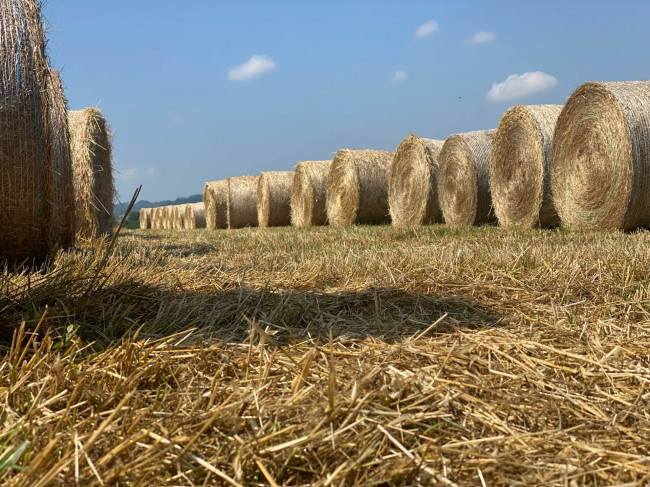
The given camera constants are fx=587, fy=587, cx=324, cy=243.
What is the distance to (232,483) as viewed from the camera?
1257 millimetres

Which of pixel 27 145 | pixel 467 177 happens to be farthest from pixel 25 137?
pixel 467 177

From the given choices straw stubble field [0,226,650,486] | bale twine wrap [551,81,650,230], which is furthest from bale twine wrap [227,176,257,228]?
straw stubble field [0,226,650,486]

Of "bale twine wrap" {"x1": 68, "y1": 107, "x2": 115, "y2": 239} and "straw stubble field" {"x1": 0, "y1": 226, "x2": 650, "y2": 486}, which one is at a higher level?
"bale twine wrap" {"x1": 68, "y1": 107, "x2": 115, "y2": 239}

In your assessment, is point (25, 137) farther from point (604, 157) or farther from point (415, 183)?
point (415, 183)

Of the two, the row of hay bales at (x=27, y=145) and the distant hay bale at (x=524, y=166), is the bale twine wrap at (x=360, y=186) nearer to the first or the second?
the distant hay bale at (x=524, y=166)

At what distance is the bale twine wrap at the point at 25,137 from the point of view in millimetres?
4012

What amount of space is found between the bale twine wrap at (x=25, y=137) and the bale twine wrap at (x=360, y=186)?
26.3 ft

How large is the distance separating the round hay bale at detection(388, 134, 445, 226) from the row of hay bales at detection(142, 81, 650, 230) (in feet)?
0.06

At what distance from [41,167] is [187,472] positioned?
3.54 meters

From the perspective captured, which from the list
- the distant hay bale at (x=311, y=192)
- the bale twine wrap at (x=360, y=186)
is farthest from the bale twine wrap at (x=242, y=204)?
the bale twine wrap at (x=360, y=186)

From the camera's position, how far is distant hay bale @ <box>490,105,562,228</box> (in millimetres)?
7965

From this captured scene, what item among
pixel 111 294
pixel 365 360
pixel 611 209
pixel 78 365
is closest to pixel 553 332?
pixel 365 360

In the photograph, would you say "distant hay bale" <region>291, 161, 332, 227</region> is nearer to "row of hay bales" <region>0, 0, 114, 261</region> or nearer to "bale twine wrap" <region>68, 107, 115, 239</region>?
"bale twine wrap" <region>68, 107, 115, 239</region>

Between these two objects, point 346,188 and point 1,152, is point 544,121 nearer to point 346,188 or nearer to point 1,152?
point 346,188
